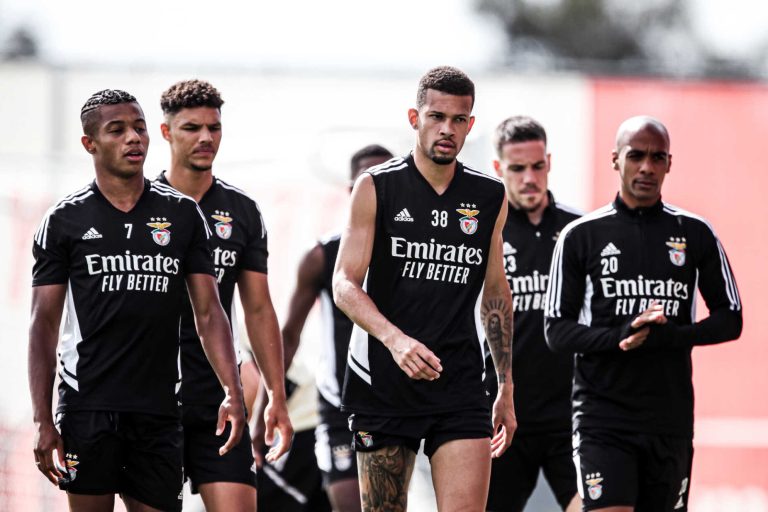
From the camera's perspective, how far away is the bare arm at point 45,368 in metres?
5.73

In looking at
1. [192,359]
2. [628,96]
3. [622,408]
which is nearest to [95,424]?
[192,359]

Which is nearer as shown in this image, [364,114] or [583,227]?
[583,227]

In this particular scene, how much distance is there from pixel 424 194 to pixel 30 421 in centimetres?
515

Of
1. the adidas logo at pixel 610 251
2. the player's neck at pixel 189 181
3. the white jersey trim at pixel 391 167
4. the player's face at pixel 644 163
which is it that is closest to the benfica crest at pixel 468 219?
the white jersey trim at pixel 391 167

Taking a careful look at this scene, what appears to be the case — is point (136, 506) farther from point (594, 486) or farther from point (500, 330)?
point (594, 486)

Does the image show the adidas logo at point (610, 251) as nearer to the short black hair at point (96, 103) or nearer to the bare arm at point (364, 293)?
the bare arm at point (364, 293)

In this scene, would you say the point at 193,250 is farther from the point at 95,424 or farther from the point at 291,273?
the point at 291,273

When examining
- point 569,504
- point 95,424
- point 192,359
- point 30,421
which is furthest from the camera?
point 30,421

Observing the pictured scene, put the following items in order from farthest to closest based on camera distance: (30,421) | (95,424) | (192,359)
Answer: (30,421)
(192,359)
(95,424)

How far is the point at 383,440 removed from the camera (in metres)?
6.06

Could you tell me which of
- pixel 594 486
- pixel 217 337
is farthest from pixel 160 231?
pixel 594 486

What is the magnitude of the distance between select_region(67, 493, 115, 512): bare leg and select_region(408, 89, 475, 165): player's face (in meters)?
2.13

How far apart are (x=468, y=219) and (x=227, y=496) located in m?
1.78

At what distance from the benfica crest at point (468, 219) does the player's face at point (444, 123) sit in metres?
0.23
